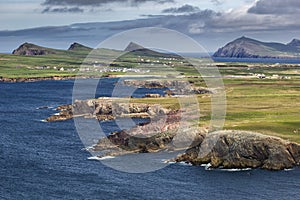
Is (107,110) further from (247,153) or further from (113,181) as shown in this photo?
(247,153)

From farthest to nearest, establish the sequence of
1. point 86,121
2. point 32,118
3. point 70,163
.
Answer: point 32,118
point 86,121
point 70,163

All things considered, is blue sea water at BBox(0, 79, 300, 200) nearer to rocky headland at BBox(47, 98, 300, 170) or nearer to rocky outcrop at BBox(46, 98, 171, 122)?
rocky headland at BBox(47, 98, 300, 170)

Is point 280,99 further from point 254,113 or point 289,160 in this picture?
point 289,160

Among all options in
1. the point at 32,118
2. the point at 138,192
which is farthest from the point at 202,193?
the point at 32,118

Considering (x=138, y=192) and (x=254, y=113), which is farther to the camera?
(x=254, y=113)

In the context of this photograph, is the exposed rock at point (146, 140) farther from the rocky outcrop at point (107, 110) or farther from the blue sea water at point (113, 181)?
the rocky outcrop at point (107, 110)

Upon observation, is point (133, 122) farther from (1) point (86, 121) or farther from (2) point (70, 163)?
(2) point (70, 163)

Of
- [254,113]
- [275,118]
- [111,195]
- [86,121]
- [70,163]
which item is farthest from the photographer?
[86,121]
